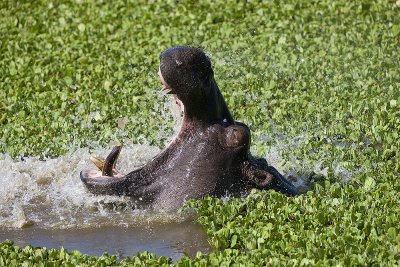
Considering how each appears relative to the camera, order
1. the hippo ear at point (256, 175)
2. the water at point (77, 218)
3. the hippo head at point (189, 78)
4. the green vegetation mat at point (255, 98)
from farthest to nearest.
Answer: the hippo ear at point (256, 175)
the hippo head at point (189, 78)
the water at point (77, 218)
the green vegetation mat at point (255, 98)

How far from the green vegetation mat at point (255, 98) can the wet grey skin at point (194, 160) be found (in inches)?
8.9

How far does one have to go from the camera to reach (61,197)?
29.9 feet

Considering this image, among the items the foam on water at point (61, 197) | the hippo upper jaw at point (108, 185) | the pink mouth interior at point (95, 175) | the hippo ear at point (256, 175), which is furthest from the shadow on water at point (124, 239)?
the hippo ear at point (256, 175)

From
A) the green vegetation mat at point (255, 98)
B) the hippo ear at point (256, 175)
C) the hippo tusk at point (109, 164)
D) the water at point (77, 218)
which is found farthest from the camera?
the hippo tusk at point (109, 164)

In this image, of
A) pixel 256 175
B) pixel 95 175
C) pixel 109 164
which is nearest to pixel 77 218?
pixel 95 175

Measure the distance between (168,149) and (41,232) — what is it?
1.15m

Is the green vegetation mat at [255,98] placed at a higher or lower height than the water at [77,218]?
higher

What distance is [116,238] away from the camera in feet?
26.3

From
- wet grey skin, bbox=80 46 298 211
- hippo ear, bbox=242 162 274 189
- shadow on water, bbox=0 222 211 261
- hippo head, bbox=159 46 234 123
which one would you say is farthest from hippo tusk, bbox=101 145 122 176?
hippo ear, bbox=242 162 274 189

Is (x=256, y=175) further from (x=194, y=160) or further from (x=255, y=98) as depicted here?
(x=255, y=98)

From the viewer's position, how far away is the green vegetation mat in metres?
7.38

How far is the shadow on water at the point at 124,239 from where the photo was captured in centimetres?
769

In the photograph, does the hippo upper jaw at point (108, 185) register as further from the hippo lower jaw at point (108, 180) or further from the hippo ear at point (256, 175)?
the hippo ear at point (256, 175)

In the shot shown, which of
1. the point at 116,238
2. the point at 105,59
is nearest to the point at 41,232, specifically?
the point at 116,238
